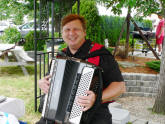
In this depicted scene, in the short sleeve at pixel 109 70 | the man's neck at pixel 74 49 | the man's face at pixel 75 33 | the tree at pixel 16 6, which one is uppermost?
the tree at pixel 16 6

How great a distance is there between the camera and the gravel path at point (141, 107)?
354 cm

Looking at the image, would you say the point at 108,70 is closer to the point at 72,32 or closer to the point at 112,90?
the point at 112,90

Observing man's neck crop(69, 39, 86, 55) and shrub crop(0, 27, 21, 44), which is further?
shrub crop(0, 27, 21, 44)

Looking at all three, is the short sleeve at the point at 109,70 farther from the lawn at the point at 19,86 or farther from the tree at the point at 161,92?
the tree at the point at 161,92

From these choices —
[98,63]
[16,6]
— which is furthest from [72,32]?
[16,6]

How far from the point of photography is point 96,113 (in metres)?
1.74

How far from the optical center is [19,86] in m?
5.16

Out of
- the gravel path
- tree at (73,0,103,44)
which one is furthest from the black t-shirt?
tree at (73,0,103,44)

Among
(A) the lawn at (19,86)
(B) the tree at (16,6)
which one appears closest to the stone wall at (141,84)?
(A) the lawn at (19,86)

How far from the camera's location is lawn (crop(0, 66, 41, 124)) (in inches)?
141

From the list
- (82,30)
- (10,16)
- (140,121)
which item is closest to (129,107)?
(140,121)

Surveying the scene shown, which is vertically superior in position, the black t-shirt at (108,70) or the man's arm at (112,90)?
the black t-shirt at (108,70)

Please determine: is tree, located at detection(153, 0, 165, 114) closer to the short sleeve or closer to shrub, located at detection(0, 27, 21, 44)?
the short sleeve

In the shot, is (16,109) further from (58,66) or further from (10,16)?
(10,16)
